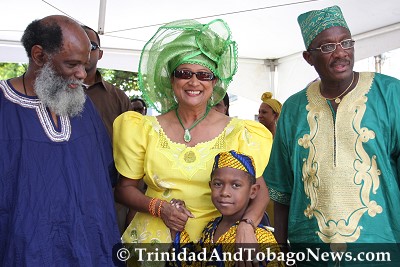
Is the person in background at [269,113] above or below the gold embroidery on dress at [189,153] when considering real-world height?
above

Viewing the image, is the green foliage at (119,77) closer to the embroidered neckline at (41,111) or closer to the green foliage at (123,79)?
the green foliage at (123,79)

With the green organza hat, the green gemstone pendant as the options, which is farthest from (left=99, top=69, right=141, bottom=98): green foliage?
the green gemstone pendant

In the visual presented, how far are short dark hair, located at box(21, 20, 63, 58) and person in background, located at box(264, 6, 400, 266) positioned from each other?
4.36 ft

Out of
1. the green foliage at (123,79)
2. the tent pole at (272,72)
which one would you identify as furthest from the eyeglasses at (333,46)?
the green foliage at (123,79)

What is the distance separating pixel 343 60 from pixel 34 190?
5.45 ft

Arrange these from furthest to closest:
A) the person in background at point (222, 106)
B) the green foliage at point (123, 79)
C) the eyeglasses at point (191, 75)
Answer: the green foliage at point (123, 79)
the person in background at point (222, 106)
the eyeglasses at point (191, 75)

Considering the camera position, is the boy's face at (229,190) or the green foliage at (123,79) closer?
the boy's face at (229,190)

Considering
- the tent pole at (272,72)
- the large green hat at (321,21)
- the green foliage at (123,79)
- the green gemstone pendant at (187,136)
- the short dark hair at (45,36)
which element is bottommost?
the green gemstone pendant at (187,136)

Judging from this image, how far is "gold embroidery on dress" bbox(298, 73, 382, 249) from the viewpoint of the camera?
287cm

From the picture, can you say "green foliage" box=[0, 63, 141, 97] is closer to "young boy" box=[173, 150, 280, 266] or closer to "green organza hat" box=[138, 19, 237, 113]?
"green organza hat" box=[138, 19, 237, 113]

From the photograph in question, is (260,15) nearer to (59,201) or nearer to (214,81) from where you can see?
(214,81)

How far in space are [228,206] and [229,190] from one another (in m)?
0.08

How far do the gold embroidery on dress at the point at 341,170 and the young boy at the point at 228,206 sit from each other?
0.33 meters

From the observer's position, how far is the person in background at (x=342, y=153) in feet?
9.38
